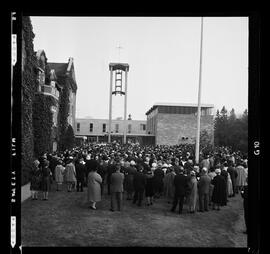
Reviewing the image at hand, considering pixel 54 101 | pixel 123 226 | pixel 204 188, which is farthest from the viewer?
pixel 54 101

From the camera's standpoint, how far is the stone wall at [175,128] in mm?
34719

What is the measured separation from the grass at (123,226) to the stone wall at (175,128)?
23.6 metres

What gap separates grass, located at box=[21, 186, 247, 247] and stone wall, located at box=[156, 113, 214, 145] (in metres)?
23.6

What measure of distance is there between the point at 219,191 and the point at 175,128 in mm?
25431

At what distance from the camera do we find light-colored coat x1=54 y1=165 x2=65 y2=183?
40.6 ft

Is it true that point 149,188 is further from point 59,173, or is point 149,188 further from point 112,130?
point 112,130

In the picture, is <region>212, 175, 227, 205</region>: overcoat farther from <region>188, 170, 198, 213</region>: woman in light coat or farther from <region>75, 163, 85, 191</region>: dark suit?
<region>75, 163, 85, 191</region>: dark suit

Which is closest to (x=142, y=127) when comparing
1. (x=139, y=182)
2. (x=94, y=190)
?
(x=139, y=182)

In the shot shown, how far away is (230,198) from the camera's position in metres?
12.2

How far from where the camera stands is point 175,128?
35.9 meters

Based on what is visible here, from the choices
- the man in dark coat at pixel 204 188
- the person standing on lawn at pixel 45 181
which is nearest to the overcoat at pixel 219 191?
the man in dark coat at pixel 204 188

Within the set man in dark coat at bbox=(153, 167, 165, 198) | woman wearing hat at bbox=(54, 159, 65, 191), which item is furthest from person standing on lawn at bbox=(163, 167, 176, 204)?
woman wearing hat at bbox=(54, 159, 65, 191)

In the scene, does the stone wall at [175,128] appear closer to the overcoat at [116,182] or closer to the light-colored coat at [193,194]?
the light-colored coat at [193,194]
